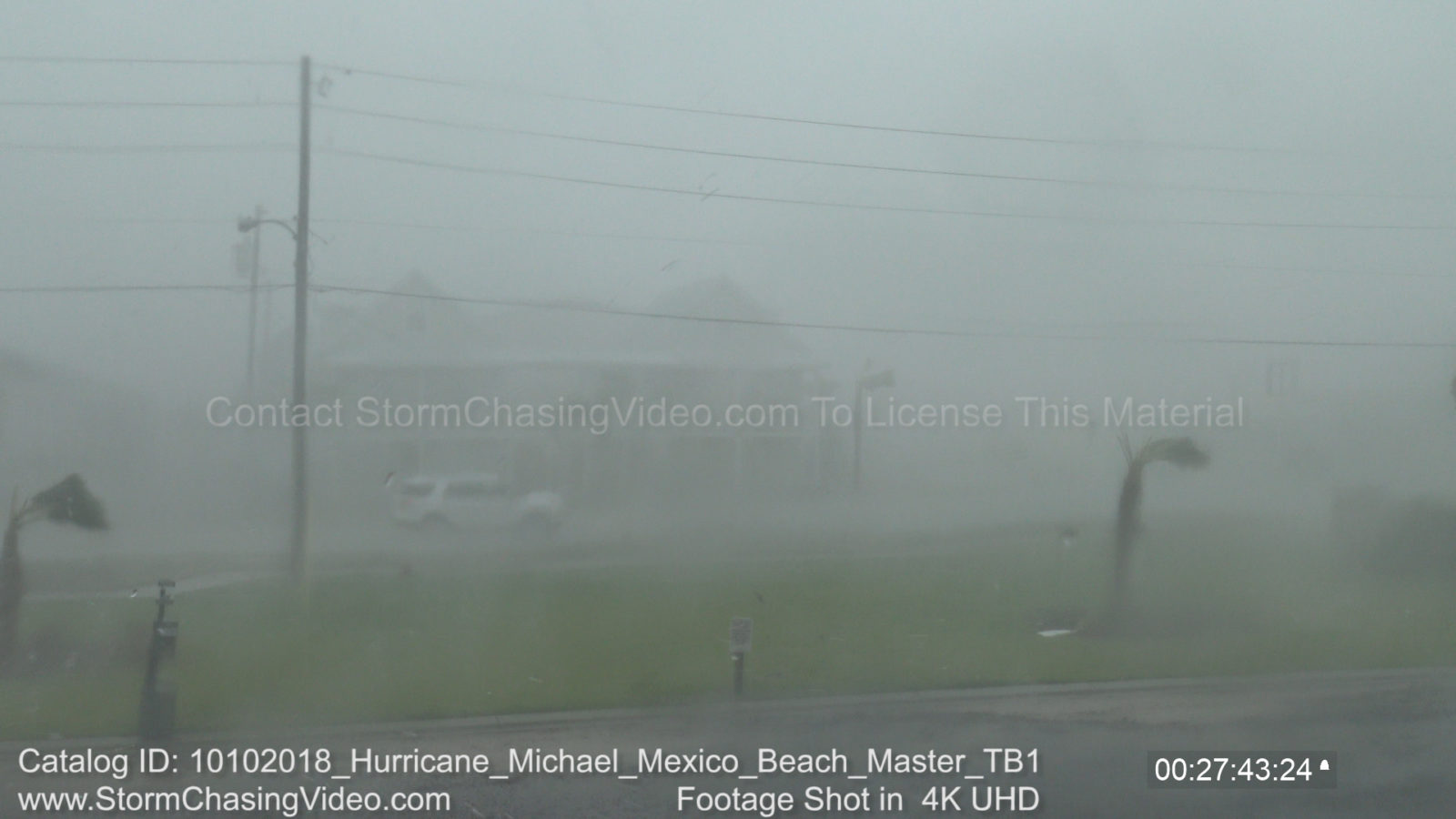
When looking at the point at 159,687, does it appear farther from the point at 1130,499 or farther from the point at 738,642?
the point at 1130,499

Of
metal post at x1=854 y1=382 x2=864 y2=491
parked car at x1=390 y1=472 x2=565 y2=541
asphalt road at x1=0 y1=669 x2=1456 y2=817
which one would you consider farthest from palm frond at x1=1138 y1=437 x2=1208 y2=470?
parked car at x1=390 y1=472 x2=565 y2=541

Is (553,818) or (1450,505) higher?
(1450,505)

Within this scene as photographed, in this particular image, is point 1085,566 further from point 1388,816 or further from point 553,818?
point 553,818

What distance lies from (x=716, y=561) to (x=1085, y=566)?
1.12 metres

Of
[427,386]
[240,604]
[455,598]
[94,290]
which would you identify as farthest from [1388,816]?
[94,290]

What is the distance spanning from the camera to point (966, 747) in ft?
10.5

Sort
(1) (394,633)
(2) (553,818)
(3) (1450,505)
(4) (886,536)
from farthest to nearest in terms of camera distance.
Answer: (3) (1450,505) < (4) (886,536) < (1) (394,633) < (2) (553,818)

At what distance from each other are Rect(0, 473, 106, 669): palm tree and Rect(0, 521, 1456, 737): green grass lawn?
60mm

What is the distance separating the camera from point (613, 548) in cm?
318

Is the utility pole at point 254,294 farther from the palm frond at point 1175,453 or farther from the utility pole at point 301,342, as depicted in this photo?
the palm frond at point 1175,453

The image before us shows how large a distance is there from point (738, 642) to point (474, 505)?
82 centimetres

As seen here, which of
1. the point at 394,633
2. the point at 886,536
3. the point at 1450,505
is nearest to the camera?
the point at 394,633

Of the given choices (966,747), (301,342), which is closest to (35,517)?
(301,342)

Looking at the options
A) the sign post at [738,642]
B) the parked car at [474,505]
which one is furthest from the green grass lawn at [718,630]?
the parked car at [474,505]
